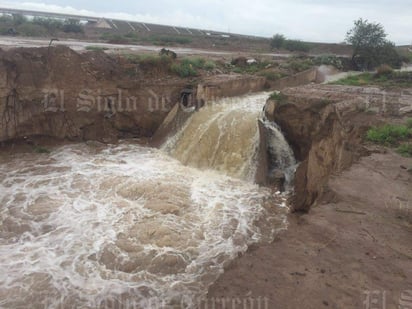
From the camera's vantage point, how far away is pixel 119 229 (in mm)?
7055

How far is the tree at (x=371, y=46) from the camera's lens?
2323 centimetres

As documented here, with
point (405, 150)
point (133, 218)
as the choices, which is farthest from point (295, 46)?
point (133, 218)

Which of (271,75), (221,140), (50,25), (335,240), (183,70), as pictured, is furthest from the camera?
(50,25)

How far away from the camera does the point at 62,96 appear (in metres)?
11.9

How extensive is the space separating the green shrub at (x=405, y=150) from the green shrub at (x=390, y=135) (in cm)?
36

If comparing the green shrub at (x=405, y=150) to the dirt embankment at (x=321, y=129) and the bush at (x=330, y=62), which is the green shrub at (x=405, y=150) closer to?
the dirt embankment at (x=321, y=129)

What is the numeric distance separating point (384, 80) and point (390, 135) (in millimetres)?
8625

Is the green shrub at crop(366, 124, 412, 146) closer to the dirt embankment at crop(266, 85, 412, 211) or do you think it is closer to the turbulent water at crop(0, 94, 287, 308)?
the dirt embankment at crop(266, 85, 412, 211)

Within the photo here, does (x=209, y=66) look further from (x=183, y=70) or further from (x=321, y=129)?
(x=321, y=129)

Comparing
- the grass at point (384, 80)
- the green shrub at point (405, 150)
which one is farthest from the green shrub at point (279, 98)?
the grass at point (384, 80)

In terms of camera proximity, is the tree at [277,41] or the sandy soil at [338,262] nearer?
the sandy soil at [338,262]

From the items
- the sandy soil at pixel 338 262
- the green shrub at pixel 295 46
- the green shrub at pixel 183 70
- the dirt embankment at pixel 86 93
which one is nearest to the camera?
the sandy soil at pixel 338 262

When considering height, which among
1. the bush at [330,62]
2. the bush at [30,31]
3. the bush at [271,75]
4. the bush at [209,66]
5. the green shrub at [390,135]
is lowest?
the green shrub at [390,135]

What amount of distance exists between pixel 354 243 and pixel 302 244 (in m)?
0.75
